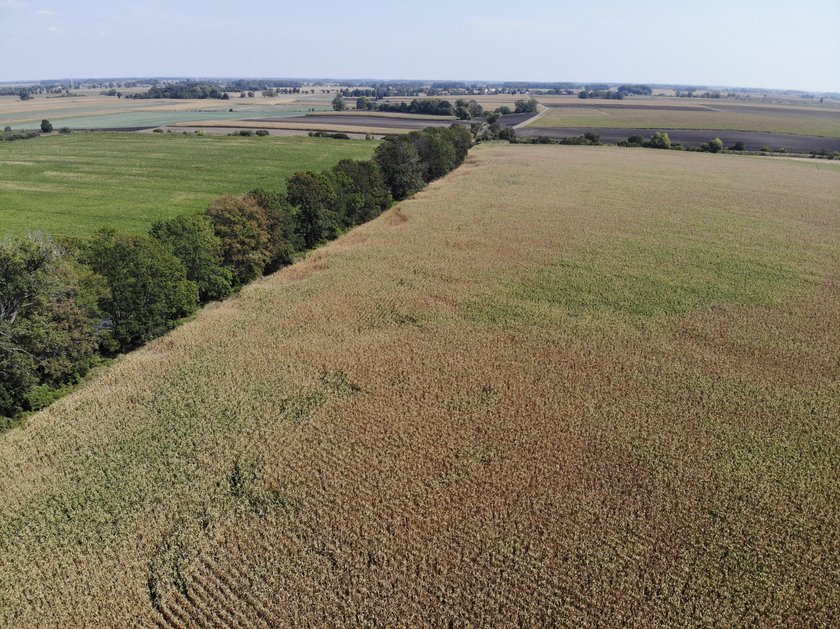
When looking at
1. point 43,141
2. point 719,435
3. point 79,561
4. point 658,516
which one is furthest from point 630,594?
point 43,141

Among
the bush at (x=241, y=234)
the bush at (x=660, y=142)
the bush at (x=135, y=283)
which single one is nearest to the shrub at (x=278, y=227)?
the bush at (x=241, y=234)

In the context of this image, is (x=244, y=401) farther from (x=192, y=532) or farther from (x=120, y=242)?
(x=120, y=242)

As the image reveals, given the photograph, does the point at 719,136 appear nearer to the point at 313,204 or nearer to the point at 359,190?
the point at 359,190

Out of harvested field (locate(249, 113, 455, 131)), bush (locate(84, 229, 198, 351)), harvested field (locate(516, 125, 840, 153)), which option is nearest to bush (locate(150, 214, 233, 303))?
bush (locate(84, 229, 198, 351))

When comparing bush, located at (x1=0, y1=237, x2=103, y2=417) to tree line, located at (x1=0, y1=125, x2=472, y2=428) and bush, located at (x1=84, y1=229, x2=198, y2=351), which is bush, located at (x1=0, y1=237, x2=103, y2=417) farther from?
bush, located at (x1=84, y1=229, x2=198, y2=351)

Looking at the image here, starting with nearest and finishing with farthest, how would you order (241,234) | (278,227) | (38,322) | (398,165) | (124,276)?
(38,322)
(124,276)
(241,234)
(278,227)
(398,165)

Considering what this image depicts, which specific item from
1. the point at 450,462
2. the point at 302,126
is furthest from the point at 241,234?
the point at 302,126
